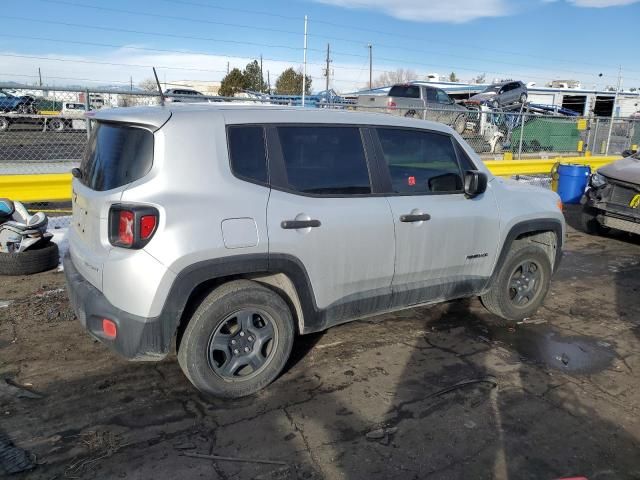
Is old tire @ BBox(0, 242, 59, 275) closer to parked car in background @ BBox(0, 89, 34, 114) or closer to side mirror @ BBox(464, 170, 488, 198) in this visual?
parked car in background @ BBox(0, 89, 34, 114)

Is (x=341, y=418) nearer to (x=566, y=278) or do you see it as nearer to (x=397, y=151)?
(x=397, y=151)

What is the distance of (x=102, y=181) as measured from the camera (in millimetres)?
3379

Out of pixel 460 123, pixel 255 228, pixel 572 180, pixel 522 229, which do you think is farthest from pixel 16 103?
pixel 460 123

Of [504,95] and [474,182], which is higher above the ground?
[504,95]

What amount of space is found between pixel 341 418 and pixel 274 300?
855 millimetres

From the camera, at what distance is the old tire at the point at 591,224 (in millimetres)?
9078

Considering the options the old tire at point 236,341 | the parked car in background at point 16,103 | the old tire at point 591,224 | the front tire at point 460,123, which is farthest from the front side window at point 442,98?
the old tire at point 236,341

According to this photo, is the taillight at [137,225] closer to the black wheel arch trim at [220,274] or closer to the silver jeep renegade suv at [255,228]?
the silver jeep renegade suv at [255,228]

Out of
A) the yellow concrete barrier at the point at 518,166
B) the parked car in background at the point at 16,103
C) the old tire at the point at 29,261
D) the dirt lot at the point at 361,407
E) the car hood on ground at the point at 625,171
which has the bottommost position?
the dirt lot at the point at 361,407

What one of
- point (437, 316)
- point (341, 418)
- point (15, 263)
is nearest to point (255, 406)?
point (341, 418)

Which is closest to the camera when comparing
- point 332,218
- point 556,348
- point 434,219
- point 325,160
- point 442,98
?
point 332,218

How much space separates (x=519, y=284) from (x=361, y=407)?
237 cm

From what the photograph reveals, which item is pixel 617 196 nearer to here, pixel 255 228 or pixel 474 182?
pixel 474 182

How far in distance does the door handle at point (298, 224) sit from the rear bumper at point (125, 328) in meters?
0.95
